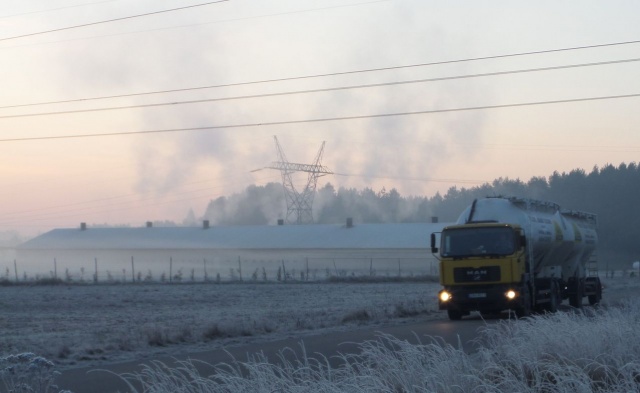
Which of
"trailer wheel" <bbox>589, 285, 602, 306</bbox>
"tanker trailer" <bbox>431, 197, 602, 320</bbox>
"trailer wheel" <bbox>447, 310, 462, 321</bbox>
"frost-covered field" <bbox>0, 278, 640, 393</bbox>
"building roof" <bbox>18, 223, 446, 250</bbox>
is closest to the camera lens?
"frost-covered field" <bbox>0, 278, 640, 393</bbox>

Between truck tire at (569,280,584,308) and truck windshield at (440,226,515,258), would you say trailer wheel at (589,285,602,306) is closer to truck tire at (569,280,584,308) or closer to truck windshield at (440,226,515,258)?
truck tire at (569,280,584,308)

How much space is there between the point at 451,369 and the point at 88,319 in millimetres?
22760

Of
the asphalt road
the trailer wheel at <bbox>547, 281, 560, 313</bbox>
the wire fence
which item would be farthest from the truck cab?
the wire fence

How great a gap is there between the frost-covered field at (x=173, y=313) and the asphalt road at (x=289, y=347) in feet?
3.70

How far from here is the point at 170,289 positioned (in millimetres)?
51750

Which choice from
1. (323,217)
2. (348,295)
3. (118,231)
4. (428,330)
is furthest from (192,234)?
(428,330)

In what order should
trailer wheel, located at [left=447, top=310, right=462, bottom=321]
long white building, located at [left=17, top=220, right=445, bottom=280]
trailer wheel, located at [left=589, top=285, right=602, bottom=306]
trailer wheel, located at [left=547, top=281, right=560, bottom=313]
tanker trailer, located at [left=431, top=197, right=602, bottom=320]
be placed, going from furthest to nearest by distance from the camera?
long white building, located at [left=17, top=220, right=445, bottom=280] → trailer wheel, located at [left=589, top=285, right=602, bottom=306] → trailer wheel, located at [left=547, top=281, right=560, bottom=313] → trailer wheel, located at [left=447, top=310, right=462, bottom=321] → tanker trailer, located at [left=431, top=197, right=602, bottom=320]

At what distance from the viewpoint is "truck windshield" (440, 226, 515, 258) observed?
2838 centimetres

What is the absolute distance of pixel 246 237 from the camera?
85.8 metres

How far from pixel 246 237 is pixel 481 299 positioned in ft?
193

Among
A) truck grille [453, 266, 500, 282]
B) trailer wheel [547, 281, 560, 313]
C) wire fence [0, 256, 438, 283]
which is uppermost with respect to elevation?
truck grille [453, 266, 500, 282]

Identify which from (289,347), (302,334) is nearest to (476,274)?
(302,334)

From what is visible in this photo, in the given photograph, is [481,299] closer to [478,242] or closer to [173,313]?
[478,242]

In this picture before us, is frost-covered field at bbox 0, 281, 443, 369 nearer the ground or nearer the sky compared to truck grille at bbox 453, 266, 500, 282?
nearer the ground
